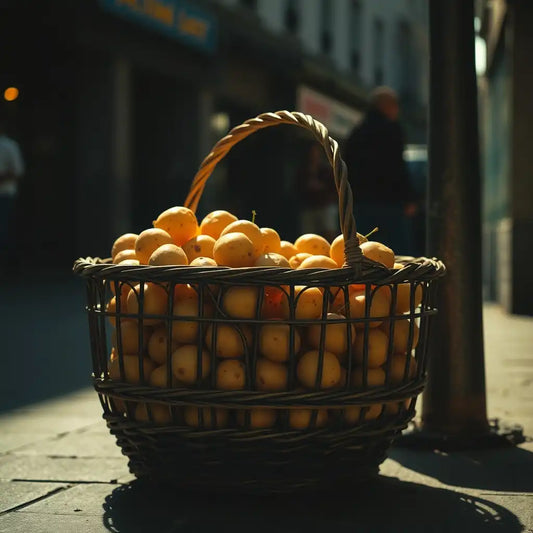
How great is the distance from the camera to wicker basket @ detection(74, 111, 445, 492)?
2896 millimetres

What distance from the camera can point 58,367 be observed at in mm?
6316

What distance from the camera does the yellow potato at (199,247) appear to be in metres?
3.30

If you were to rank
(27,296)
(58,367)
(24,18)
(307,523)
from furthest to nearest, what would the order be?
1. (24,18)
2. (27,296)
3. (58,367)
4. (307,523)

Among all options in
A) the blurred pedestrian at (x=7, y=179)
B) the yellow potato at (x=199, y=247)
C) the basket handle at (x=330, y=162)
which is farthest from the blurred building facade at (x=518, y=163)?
the yellow potato at (x=199, y=247)

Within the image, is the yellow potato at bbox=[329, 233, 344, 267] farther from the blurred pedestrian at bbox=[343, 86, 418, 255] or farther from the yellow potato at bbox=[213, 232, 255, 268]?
the blurred pedestrian at bbox=[343, 86, 418, 255]

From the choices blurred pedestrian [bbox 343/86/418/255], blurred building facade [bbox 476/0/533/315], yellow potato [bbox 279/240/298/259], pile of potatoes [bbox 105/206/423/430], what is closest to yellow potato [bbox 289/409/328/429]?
pile of potatoes [bbox 105/206/423/430]

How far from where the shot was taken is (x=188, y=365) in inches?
116

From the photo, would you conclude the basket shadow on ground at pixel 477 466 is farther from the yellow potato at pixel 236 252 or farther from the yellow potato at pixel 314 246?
the yellow potato at pixel 236 252

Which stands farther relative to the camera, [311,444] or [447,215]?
[447,215]

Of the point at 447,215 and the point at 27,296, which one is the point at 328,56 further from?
the point at 447,215

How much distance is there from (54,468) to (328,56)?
80.3ft

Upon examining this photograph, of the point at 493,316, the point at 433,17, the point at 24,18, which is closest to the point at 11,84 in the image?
the point at 24,18

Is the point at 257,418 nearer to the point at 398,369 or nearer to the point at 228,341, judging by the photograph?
the point at 228,341

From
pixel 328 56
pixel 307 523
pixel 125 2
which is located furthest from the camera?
pixel 328 56
